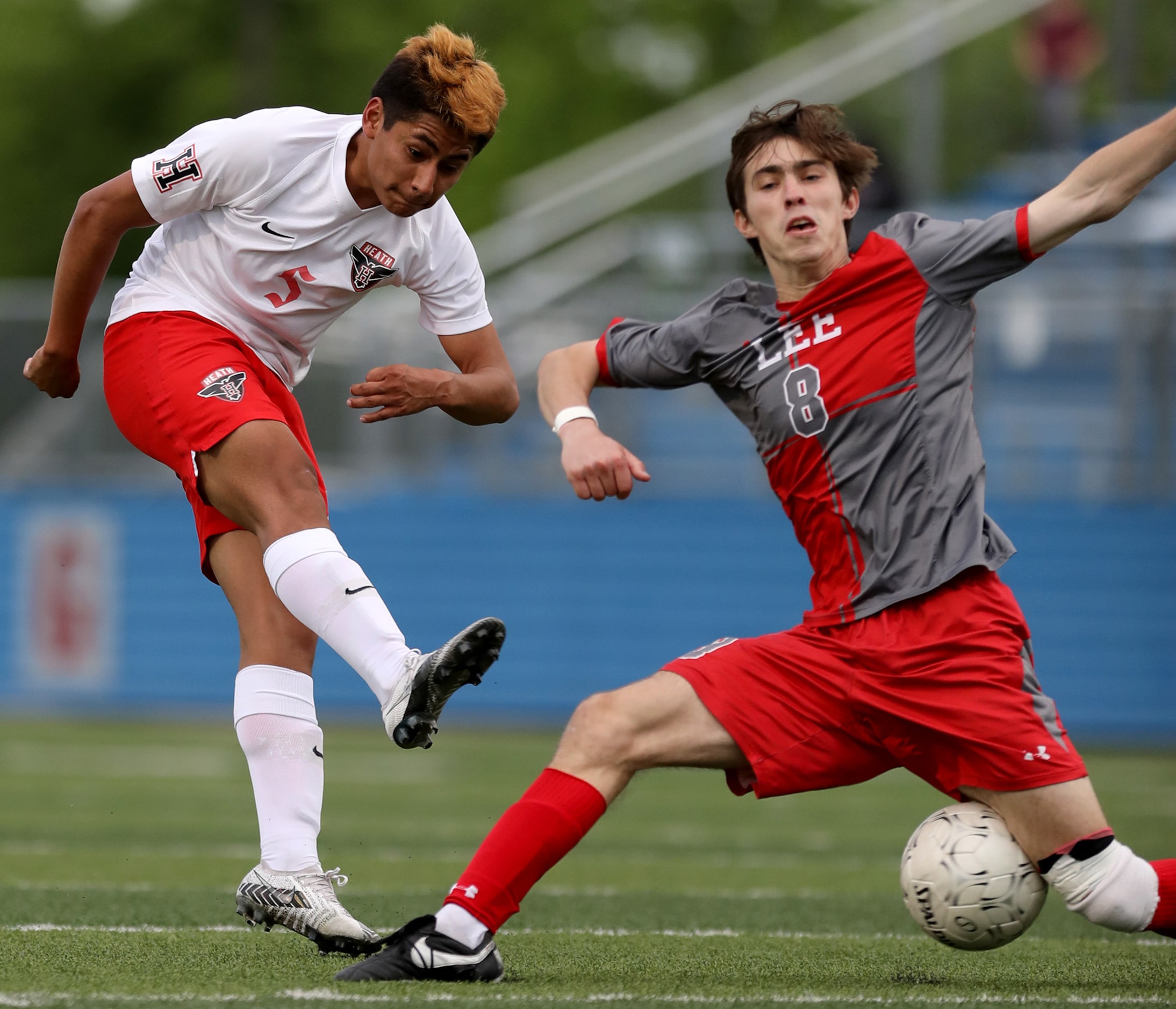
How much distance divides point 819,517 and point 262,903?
5.24 ft

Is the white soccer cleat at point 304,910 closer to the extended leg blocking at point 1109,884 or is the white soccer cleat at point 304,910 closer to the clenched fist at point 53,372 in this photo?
the clenched fist at point 53,372

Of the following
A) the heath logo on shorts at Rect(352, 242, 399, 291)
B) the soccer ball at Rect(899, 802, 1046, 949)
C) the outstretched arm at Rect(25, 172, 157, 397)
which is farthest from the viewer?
the heath logo on shorts at Rect(352, 242, 399, 291)

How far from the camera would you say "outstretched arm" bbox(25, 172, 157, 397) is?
4.34 m

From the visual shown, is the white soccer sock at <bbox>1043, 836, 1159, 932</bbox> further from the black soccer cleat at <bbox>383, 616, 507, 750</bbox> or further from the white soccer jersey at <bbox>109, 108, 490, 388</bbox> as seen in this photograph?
the white soccer jersey at <bbox>109, 108, 490, 388</bbox>

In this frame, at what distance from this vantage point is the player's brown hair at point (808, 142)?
4.39 meters

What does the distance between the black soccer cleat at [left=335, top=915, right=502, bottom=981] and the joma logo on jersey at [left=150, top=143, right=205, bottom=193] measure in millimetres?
1826

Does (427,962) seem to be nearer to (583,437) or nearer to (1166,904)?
(583,437)

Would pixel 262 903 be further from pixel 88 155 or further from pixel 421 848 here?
pixel 88 155

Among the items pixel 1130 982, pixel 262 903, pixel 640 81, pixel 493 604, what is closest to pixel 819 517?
pixel 1130 982

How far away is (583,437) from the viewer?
4.03 meters

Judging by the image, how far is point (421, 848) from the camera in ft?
24.5

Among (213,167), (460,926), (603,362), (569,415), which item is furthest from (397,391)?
(460,926)

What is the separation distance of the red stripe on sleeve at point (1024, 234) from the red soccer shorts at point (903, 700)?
29.1 inches

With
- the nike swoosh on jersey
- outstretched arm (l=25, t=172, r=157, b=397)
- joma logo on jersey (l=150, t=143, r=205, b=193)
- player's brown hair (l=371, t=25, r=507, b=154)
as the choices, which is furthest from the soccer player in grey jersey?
outstretched arm (l=25, t=172, r=157, b=397)
